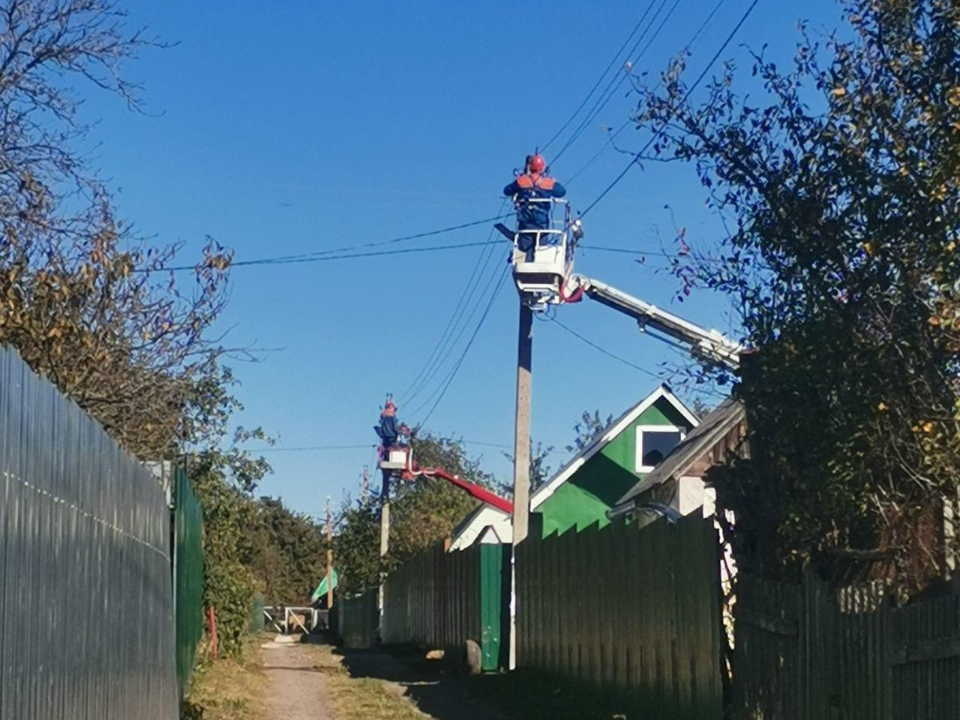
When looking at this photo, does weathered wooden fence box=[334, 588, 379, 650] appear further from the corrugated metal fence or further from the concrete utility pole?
the corrugated metal fence

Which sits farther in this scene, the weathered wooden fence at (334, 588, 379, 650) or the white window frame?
the weathered wooden fence at (334, 588, 379, 650)

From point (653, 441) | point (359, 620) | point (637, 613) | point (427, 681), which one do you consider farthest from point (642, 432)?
point (637, 613)

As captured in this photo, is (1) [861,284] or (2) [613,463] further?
(2) [613,463]

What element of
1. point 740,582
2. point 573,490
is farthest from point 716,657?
point 573,490

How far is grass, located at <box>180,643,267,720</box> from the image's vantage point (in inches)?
602

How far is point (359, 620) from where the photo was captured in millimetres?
48156

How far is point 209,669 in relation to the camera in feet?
72.3

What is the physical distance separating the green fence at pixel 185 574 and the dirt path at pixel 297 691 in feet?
3.65

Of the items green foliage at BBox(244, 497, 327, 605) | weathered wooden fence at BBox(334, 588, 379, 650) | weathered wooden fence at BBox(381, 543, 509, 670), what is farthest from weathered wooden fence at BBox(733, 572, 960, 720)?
green foliage at BBox(244, 497, 327, 605)

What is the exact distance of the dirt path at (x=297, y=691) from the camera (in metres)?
16.4

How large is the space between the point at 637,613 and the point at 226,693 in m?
6.15

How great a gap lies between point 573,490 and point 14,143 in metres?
26.0

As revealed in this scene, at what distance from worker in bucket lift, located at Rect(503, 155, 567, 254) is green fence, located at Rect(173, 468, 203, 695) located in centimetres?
762

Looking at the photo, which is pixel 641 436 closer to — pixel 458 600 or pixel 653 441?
pixel 653 441
